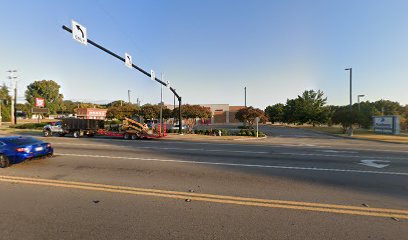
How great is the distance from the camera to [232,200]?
508 centimetres

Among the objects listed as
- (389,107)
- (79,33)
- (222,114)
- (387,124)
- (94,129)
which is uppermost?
(79,33)

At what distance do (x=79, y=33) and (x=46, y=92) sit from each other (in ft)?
375

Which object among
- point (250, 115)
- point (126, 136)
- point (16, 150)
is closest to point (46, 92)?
point (126, 136)

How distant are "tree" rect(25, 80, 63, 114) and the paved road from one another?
383ft

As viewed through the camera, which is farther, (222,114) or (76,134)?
(222,114)

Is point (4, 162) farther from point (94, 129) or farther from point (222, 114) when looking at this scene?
point (222, 114)

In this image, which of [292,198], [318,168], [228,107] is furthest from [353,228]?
[228,107]

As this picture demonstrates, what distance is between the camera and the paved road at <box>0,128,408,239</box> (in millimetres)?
3736

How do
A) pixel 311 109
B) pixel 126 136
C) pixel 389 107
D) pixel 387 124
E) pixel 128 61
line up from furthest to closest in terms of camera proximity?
1. pixel 389 107
2. pixel 311 109
3. pixel 387 124
4. pixel 126 136
5. pixel 128 61

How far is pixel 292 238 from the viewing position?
3502 mm

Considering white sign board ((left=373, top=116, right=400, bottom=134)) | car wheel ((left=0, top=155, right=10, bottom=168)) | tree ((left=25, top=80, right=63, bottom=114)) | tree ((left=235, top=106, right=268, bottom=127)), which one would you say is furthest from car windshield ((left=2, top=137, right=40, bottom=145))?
tree ((left=25, top=80, right=63, bottom=114))

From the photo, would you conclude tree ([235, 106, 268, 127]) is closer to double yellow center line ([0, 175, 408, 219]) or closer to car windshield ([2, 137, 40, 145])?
car windshield ([2, 137, 40, 145])

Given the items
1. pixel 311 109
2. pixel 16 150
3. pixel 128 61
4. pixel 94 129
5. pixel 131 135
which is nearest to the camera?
pixel 16 150

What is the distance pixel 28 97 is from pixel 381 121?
124577mm
